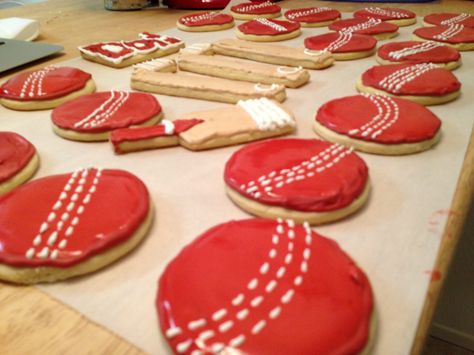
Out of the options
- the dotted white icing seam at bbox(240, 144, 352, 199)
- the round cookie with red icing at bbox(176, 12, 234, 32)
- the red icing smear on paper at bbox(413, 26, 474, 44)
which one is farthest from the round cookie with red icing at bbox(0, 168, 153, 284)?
the red icing smear on paper at bbox(413, 26, 474, 44)

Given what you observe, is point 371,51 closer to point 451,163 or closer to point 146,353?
point 451,163

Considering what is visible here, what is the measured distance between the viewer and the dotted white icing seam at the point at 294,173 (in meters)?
0.90

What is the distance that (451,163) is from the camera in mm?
1064

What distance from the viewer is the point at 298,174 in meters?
0.93

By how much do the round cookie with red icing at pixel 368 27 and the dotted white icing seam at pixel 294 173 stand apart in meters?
1.15

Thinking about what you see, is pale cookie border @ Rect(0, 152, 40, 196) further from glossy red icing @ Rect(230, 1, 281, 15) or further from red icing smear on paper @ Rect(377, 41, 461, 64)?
glossy red icing @ Rect(230, 1, 281, 15)

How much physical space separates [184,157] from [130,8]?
173 cm

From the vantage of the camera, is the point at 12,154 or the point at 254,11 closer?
the point at 12,154

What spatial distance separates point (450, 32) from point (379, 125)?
41.0 inches

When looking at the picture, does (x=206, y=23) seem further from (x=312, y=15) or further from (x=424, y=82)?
(x=424, y=82)

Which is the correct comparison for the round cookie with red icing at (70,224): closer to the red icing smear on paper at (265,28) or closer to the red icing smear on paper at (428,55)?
the red icing smear on paper at (428,55)

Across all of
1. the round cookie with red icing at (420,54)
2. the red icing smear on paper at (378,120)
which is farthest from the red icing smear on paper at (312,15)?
the red icing smear on paper at (378,120)

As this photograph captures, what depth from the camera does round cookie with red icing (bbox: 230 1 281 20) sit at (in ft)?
7.50

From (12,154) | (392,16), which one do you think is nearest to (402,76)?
(392,16)
